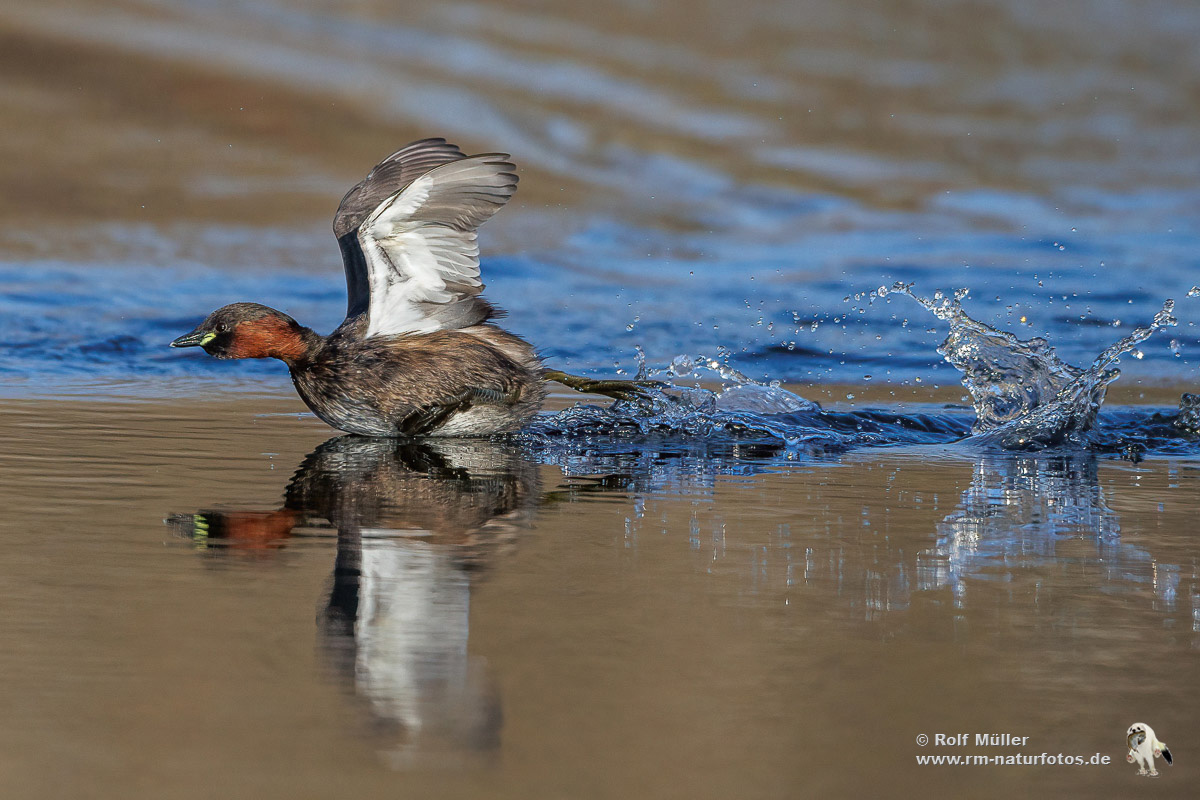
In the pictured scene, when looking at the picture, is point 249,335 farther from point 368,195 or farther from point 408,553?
point 408,553

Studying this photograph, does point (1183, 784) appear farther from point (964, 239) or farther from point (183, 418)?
point (964, 239)

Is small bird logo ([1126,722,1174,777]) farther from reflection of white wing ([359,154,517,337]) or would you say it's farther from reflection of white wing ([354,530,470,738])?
reflection of white wing ([359,154,517,337])

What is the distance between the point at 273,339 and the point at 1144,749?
5188 millimetres

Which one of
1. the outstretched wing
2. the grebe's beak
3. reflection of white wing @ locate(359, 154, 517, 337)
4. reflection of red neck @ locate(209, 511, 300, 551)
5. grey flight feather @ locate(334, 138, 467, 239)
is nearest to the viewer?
reflection of red neck @ locate(209, 511, 300, 551)

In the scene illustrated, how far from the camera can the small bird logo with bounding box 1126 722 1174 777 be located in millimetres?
2848

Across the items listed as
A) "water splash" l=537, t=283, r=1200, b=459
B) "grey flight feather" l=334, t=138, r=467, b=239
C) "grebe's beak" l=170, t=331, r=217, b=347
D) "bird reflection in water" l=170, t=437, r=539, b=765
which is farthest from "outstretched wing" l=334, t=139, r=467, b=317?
"water splash" l=537, t=283, r=1200, b=459

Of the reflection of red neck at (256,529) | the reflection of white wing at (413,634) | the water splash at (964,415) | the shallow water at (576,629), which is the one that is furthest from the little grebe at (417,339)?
the reflection of white wing at (413,634)

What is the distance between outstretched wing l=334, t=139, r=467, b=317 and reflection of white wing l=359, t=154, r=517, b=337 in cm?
16

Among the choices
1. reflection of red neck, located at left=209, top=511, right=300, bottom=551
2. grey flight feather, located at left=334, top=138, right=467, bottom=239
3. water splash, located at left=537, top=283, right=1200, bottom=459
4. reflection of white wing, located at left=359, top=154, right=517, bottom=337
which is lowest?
reflection of red neck, located at left=209, top=511, right=300, bottom=551

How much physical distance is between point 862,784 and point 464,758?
706mm

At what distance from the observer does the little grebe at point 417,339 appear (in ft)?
23.5

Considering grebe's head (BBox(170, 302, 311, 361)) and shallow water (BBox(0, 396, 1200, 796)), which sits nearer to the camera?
shallow water (BBox(0, 396, 1200, 796))

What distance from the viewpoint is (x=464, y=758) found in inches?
111

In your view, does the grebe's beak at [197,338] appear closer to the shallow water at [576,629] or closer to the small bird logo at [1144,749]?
the shallow water at [576,629]
